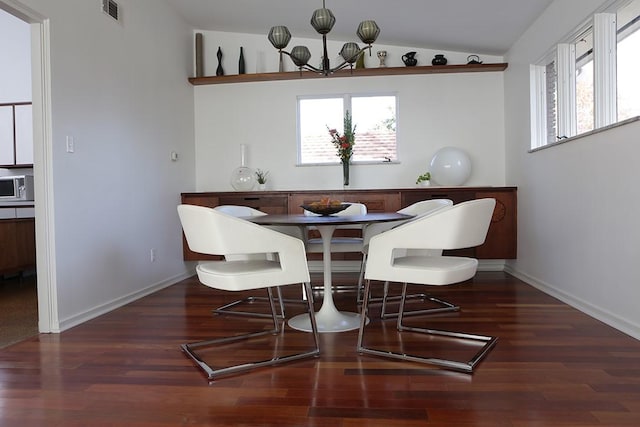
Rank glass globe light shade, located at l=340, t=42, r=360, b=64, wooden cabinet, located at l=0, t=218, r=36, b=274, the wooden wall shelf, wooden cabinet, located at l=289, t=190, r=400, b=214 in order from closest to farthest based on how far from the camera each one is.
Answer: glass globe light shade, located at l=340, t=42, r=360, b=64 → wooden cabinet, located at l=0, t=218, r=36, b=274 → wooden cabinet, located at l=289, t=190, r=400, b=214 → the wooden wall shelf

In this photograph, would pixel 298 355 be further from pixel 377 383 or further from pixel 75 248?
pixel 75 248

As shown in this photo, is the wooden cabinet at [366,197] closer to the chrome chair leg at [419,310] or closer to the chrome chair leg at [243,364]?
the chrome chair leg at [419,310]

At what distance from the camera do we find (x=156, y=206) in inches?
166

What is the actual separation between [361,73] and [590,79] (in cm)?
240

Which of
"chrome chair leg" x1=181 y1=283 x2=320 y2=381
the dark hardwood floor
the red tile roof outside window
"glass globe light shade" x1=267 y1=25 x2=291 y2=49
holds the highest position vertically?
"glass globe light shade" x1=267 y1=25 x2=291 y2=49

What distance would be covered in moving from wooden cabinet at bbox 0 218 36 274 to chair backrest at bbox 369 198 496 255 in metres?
3.95

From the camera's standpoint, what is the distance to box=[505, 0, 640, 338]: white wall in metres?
2.56

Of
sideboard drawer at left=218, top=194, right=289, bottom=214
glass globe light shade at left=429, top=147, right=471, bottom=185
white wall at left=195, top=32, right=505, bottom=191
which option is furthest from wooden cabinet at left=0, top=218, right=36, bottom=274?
glass globe light shade at left=429, top=147, right=471, bottom=185

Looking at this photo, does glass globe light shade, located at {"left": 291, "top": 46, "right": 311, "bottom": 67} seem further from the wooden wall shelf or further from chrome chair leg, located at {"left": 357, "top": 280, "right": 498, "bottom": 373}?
chrome chair leg, located at {"left": 357, "top": 280, "right": 498, "bottom": 373}

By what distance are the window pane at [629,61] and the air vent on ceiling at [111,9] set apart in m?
3.54

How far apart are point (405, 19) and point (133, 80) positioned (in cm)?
250

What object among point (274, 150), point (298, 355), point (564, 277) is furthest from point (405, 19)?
point (298, 355)

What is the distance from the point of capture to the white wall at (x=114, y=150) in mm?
2934

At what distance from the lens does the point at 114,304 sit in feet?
11.3
